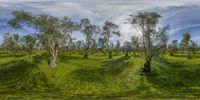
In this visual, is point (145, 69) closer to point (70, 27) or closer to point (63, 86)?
point (63, 86)

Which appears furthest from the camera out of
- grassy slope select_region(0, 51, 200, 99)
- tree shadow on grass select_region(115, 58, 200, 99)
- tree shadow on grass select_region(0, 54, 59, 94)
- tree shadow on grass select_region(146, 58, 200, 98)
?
tree shadow on grass select_region(0, 54, 59, 94)

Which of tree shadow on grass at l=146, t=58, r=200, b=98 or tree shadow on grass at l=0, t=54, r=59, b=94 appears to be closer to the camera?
tree shadow on grass at l=146, t=58, r=200, b=98

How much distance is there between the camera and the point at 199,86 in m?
77.8

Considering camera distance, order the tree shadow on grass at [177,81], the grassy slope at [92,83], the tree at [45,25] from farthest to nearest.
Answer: the tree at [45,25] → the tree shadow on grass at [177,81] → the grassy slope at [92,83]

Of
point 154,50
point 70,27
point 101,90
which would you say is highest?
point 70,27

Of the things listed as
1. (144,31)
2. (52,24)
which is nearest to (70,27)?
(52,24)

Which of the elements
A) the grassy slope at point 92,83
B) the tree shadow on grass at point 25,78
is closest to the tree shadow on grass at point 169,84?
the grassy slope at point 92,83

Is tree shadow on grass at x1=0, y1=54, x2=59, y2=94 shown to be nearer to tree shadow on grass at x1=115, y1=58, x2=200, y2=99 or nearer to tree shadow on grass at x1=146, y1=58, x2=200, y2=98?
tree shadow on grass at x1=115, y1=58, x2=200, y2=99

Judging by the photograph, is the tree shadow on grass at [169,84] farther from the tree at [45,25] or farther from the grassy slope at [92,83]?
the tree at [45,25]

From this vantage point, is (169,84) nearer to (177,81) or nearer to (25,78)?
(177,81)

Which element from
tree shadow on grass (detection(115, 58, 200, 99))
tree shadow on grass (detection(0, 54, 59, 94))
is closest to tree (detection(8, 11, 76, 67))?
tree shadow on grass (detection(0, 54, 59, 94))

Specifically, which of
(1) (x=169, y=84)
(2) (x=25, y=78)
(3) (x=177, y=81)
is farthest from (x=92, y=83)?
(3) (x=177, y=81)

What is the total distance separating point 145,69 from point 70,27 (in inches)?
1663

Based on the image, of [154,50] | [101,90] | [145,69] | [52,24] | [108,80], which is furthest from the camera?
[52,24]
